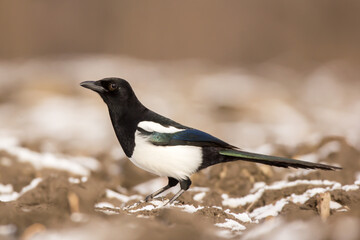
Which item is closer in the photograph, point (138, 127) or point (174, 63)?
point (138, 127)

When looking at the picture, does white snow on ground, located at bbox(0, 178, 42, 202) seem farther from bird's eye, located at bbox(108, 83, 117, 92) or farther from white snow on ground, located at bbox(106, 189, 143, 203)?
bird's eye, located at bbox(108, 83, 117, 92)

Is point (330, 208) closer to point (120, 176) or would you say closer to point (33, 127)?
point (120, 176)

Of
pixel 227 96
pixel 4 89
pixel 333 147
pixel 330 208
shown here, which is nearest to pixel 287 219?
pixel 330 208

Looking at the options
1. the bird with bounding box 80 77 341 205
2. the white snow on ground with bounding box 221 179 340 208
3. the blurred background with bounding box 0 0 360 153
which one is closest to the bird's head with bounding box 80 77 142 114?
the bird with bounding box 80 77 341 205

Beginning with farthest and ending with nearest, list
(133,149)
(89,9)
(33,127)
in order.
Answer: (89,9)
(33,127)
(133,149)

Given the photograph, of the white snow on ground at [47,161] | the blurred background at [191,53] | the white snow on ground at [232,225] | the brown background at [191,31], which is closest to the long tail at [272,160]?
the white snow on ground at [232,225]

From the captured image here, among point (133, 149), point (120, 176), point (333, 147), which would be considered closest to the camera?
point (133, 149)

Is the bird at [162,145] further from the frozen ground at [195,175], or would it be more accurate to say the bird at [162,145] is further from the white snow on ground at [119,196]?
the white snow on ground at [119,196]

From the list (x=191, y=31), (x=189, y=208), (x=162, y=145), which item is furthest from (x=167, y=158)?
(x=191, y=31)

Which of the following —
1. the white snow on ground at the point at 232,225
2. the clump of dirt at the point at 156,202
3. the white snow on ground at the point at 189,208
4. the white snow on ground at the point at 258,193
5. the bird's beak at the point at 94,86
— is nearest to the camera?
the clump of dirt at the point at 156,202
